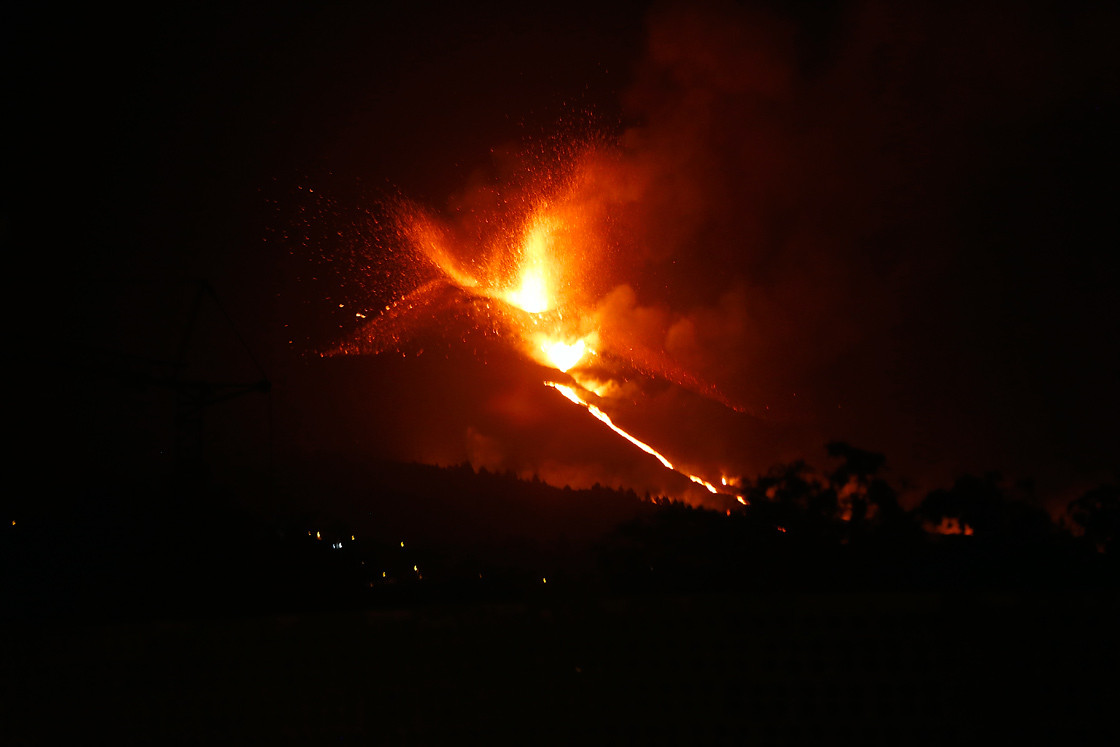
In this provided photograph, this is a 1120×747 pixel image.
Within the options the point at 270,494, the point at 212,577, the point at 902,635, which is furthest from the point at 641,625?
the point at 270,494

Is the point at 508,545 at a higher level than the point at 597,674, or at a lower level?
higher

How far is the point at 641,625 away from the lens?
5195 mm

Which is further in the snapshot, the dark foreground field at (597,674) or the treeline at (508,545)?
the treeline at (508,545)

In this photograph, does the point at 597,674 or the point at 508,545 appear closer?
the point at 597,674

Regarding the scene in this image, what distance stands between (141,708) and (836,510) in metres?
11.2

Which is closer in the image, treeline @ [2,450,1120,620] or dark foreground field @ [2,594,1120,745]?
dark foreground field @ [2,594,1120,745]

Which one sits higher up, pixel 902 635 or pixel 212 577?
pixel 212 577

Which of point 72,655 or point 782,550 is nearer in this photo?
point 72,655

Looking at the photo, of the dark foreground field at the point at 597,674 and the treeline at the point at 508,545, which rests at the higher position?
the treeline at the point at 508,545

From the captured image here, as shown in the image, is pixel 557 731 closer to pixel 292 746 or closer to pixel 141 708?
pixel 292 746

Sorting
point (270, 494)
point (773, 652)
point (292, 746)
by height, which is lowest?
point (292, 746)

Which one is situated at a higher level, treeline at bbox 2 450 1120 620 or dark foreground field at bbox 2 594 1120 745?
treeline at bbox 2 450 1120 620

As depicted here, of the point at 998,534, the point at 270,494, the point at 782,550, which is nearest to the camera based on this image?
the point at 782,550

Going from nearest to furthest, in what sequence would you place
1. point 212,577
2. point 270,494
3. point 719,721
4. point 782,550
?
point 719,721 < point 782,550 < point 212,577 < point 270,494
